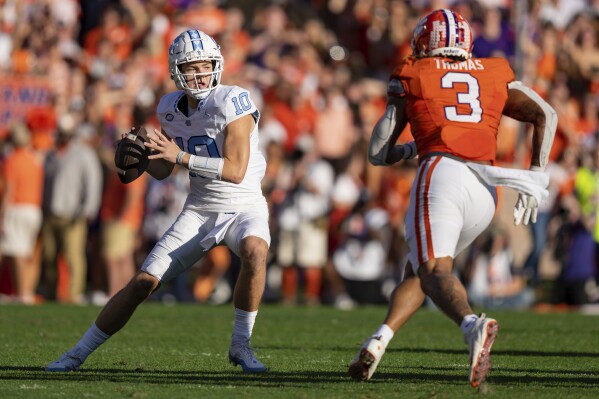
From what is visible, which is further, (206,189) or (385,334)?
(206,189)

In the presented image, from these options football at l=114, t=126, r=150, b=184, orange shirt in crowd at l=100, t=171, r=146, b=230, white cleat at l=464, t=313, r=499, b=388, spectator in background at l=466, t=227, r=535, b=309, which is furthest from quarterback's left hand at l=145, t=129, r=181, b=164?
spectator in background at l=466, t=227, r=535, b=309

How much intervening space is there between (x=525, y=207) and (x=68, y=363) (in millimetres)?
2646

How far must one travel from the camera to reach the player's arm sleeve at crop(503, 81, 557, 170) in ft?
20.9

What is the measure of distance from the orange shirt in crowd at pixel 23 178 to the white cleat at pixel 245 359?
275 inches

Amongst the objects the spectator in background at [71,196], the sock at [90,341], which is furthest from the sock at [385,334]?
the spectator in background at [71,196]

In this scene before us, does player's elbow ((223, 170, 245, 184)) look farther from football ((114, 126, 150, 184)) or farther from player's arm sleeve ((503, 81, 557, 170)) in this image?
player's arm sleeve ((503, 81, 557, 170))

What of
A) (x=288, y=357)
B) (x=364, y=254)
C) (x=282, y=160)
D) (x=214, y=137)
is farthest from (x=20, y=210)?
(x=214, y=137)

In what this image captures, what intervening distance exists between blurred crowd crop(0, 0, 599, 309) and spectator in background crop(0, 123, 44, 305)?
0.07 ft

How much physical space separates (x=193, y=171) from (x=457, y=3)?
10.8 metres

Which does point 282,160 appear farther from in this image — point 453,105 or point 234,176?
point 453,105

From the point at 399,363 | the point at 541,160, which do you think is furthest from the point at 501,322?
the point at 541,160

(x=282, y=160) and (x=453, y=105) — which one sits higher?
(x=453, y=105)

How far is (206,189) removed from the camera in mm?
6980

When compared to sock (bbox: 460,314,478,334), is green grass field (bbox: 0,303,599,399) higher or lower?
lower
